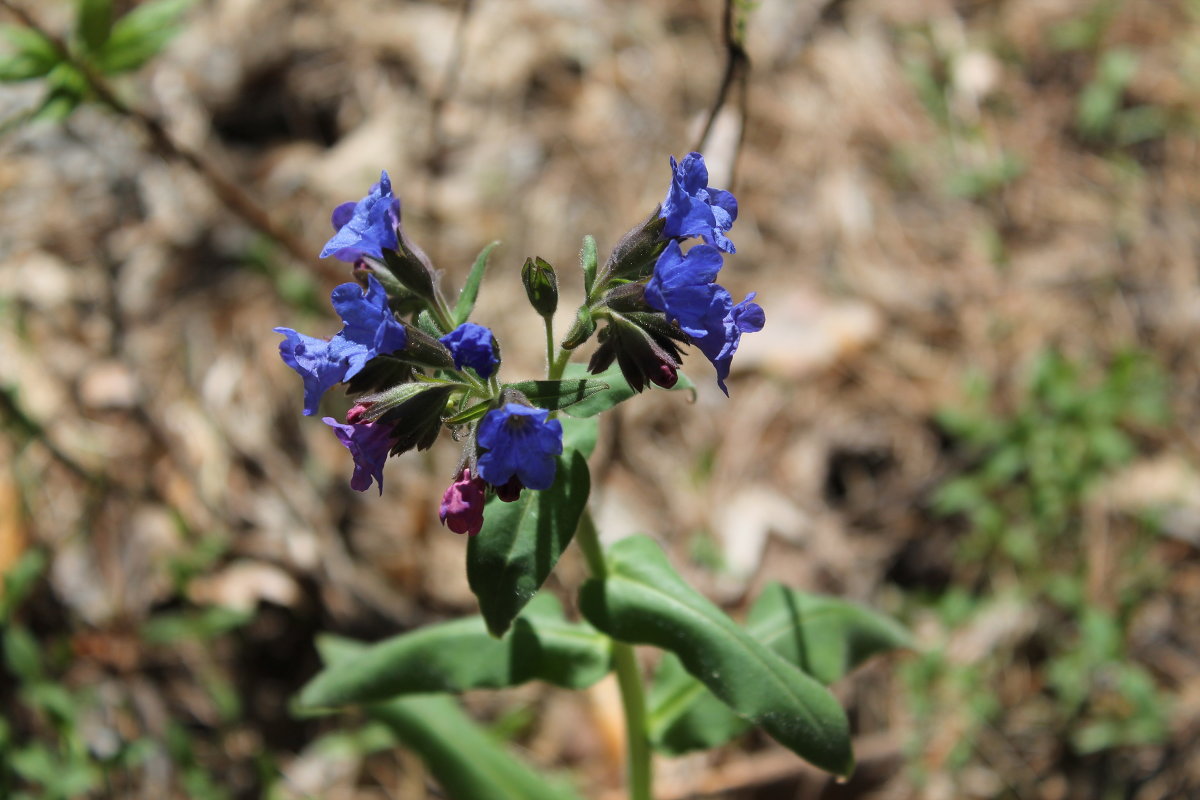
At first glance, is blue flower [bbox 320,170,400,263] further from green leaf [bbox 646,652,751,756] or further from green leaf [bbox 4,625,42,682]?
green leaf [bbox 4,625,42,682]

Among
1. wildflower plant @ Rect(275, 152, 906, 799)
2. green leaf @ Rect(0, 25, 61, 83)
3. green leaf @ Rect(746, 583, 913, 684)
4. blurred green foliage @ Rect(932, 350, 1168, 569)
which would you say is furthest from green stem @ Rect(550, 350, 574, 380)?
blurred green foliage @ Rect(932, 350, 1168, 569)

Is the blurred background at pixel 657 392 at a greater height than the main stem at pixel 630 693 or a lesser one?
greater

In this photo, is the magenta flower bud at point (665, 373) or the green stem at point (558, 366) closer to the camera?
the magenta flower bud at point (665, 373)

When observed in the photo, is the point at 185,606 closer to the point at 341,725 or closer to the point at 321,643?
the point at 341,725

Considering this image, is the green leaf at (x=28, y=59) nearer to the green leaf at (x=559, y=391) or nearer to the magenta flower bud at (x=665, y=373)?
the green leaf at (x=559, y=391)

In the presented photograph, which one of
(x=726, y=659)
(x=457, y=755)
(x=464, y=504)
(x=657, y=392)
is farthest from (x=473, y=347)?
(x=657, y=392)

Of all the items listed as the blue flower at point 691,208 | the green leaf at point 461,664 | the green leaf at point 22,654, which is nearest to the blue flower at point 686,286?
the blue flower at point 691,208

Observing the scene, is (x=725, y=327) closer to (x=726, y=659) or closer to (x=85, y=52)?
(x=726, y=659)
